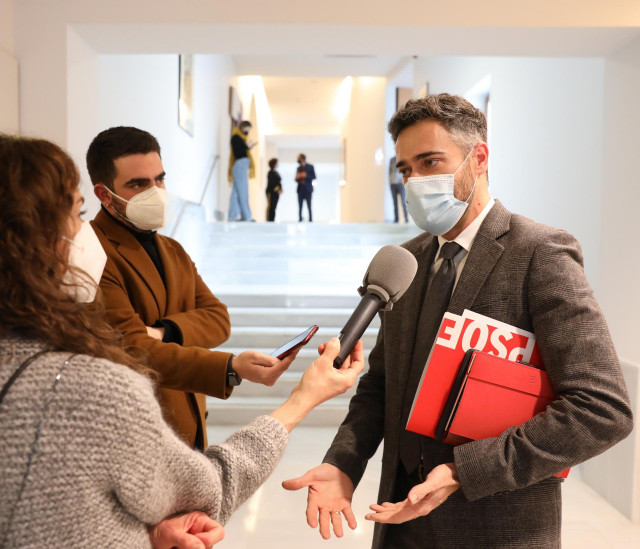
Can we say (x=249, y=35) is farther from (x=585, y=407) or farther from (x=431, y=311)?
(x=585, y=407)

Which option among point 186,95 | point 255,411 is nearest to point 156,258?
point 255,411

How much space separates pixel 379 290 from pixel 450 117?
559mm

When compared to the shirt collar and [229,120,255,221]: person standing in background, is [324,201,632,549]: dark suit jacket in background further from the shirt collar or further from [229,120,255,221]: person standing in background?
[229,120,255,221]: person standing in background

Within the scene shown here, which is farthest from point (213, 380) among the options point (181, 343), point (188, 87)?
point (188, 87)

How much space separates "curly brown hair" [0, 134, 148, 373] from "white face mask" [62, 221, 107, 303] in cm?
3

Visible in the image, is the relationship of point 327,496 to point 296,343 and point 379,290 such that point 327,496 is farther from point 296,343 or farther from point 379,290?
point 379,290

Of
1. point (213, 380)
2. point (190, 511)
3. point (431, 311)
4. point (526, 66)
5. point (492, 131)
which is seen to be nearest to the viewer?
point (190, 511)

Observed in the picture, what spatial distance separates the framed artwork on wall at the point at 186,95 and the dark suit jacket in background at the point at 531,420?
704 centimetres

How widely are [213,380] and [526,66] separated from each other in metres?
4.92

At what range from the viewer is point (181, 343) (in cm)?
180

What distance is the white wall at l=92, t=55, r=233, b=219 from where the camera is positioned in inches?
194

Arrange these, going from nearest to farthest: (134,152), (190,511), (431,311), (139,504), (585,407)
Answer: (139,504) < (190,511) < (585,407) < (431,311) < (134,152)

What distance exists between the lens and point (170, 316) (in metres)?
1.84

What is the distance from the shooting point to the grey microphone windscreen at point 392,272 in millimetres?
1231
